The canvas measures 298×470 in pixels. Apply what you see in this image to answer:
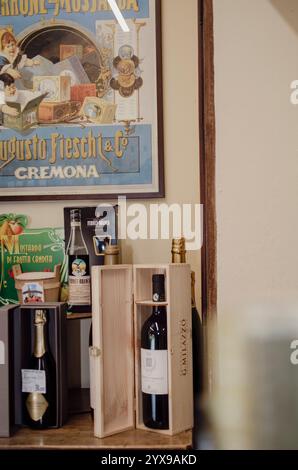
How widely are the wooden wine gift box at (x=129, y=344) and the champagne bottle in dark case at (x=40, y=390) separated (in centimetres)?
11

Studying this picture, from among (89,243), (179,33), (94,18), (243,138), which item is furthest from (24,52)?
(243,138)

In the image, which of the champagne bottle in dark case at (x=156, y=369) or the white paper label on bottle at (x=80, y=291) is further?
the white paper label on bottle at (x=80, y=291)

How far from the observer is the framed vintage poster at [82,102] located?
1573 mm

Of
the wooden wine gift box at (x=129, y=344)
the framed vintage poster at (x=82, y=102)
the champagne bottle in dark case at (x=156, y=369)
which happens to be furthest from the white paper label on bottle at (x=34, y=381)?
the framed vintage poster at (x=82, y=102)

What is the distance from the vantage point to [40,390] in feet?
4.09

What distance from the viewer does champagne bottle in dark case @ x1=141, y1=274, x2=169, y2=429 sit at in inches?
46.9

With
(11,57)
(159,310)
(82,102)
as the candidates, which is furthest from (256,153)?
(11,57)

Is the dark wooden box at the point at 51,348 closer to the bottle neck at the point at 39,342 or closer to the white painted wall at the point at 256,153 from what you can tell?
the bottle neck at the point at 39,342

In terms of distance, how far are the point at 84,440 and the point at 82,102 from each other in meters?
0.94

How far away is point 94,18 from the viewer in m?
1.58

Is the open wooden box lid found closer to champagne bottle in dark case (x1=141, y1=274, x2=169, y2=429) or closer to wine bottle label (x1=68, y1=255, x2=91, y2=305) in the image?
champagne bottle in dark case (x1=141, y1=274, x2=169, y2=429)

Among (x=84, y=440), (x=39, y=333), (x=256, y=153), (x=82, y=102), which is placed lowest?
(x=84, y=440)

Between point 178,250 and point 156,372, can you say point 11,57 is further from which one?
point 156,372

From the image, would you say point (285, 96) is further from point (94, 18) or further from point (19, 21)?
point (19, 21)
